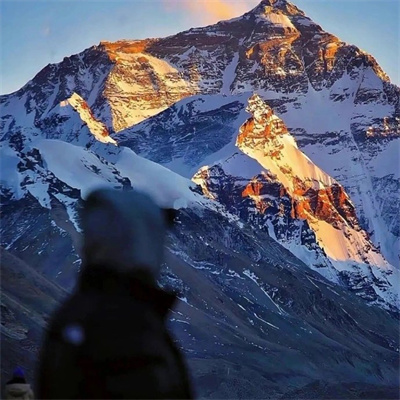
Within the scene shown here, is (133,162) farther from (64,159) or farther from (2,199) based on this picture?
(2,199)

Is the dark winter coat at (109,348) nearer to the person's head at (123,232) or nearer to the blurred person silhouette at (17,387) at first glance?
the person's head at (123,232)

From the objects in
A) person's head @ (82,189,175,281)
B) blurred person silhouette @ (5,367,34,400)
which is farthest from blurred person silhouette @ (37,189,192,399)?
blurred person silhouette @ (5,367,34,400)

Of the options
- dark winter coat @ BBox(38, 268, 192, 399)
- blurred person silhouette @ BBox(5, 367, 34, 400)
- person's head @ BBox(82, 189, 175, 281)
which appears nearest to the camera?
dark winter coat @ BBox(38, 268, 192, 399)

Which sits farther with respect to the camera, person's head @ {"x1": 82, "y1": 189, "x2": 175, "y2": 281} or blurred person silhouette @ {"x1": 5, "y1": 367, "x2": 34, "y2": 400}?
blurred person silhouette @ {"x1": 5, "y1": 367, "x2": 34, "y2": 400}

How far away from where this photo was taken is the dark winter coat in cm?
286

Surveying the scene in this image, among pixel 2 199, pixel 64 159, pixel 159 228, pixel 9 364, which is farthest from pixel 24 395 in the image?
pixel 64 159

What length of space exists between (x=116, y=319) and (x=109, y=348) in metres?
0.10

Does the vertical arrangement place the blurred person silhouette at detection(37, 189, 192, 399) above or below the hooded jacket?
above

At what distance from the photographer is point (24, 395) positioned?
6.43m

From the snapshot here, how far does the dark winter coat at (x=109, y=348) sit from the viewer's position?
2859 millimetres

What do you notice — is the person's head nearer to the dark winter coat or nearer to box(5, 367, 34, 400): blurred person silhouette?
the dark winter coat

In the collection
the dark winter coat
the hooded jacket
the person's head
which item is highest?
the person's head

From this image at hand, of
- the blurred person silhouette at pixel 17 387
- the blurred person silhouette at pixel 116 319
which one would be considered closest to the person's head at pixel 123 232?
the blurred person silhouette at pixel 116 319

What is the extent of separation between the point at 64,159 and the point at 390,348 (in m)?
48.4
